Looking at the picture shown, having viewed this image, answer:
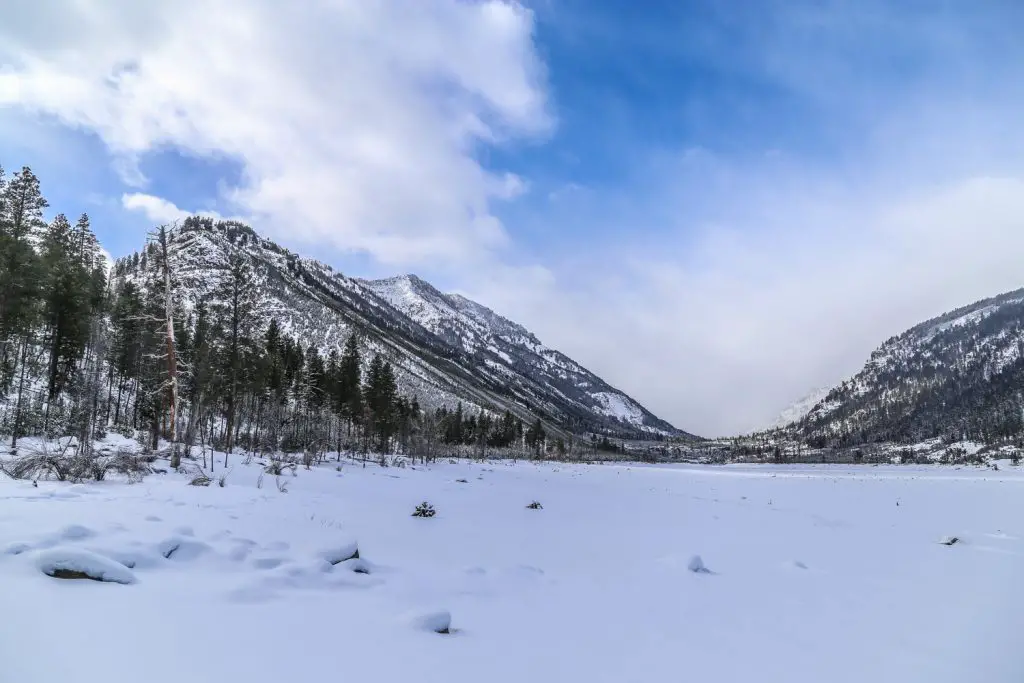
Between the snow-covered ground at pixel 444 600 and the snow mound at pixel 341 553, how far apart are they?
3cm

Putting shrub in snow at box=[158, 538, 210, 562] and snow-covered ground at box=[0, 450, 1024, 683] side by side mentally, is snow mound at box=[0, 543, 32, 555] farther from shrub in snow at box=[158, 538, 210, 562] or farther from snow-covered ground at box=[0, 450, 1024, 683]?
shrub in snow at box=[158, 538, 210, 562]

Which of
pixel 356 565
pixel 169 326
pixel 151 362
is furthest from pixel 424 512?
pixel 151 362

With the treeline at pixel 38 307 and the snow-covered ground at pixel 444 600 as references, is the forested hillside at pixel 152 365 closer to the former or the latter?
the treeline at pixel 38 307

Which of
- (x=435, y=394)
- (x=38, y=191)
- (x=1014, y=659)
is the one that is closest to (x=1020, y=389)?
(x=435, y=394)

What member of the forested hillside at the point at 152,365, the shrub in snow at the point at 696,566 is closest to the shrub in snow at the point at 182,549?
the shrub in snow at the point at 696,566

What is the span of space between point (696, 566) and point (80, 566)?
941 centimetres

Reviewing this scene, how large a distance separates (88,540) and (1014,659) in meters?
11.4

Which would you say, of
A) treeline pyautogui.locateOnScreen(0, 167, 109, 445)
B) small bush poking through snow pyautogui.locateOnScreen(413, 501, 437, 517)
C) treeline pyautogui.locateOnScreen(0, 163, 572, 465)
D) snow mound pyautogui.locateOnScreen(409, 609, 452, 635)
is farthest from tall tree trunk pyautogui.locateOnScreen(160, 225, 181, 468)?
snow mound pyautogui.locateOnScreen(409, 609, 452, 635)

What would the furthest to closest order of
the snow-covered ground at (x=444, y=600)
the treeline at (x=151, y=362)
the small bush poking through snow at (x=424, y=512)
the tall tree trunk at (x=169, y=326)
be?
the treeline at (x=151, y=362) → the tall tree trunk at (x=169, y=326) → the small bush poking through snow at (x=424, y=512) → the snow-covered ground at (x=444, y=600)

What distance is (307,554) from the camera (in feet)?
24.6

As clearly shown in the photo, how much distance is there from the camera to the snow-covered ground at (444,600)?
4.16m

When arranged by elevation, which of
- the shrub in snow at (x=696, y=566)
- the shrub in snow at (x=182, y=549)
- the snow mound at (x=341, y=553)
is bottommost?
the shrub in snow at (x=696, y=566)

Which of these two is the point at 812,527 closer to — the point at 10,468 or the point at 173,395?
the point at 10,468

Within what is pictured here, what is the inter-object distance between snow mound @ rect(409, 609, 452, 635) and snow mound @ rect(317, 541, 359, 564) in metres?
2.40
